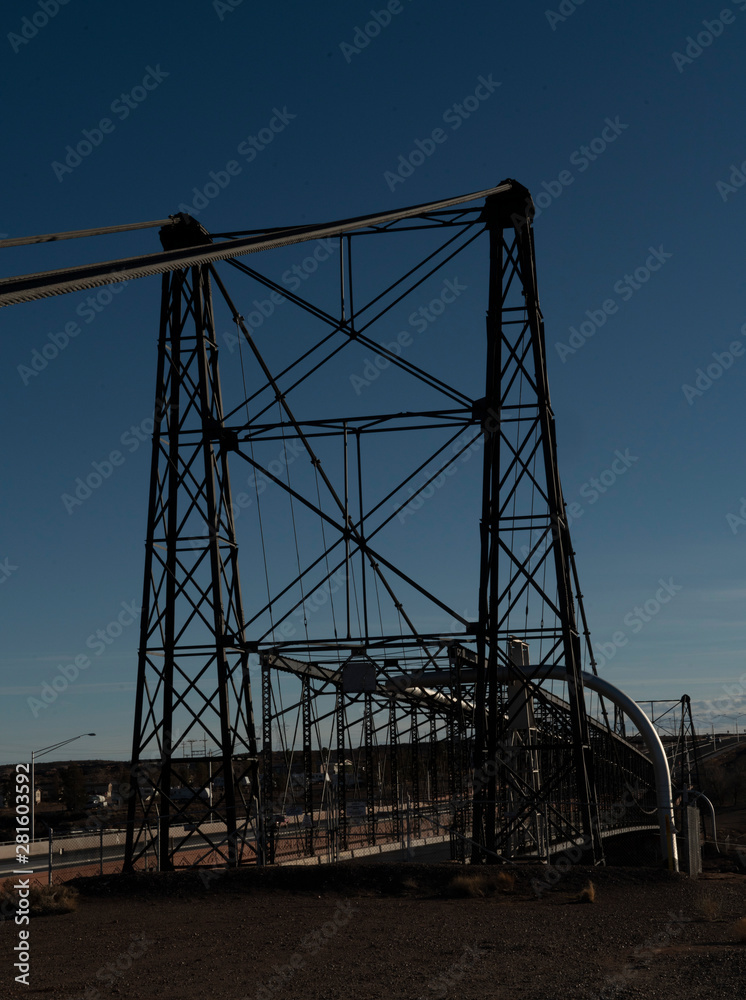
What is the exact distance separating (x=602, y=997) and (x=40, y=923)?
9534 millimetres

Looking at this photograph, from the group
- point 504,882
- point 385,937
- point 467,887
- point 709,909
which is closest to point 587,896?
point 504,882

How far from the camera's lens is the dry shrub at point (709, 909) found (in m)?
14.9

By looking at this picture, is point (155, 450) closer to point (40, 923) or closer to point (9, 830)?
point (40, 923)

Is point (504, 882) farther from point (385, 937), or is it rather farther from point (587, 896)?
point (385, 937)

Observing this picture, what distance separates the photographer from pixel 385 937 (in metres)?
13.2

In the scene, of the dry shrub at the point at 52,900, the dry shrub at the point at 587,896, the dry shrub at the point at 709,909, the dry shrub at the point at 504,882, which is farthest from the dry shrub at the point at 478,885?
the dry shrub at the point at 52,900

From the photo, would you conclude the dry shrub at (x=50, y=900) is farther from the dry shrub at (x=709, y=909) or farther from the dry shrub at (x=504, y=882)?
the dry shrub at (x=709, y=909)

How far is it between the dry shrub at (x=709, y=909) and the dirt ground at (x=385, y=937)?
26 mm

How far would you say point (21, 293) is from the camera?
21.4ft

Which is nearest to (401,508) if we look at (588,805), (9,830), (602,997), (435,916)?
(588,805)

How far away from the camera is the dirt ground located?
10.3m

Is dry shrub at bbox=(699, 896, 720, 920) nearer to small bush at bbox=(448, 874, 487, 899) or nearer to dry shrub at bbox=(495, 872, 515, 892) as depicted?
dry shrub at bbox=(495, 872, 515, 892)

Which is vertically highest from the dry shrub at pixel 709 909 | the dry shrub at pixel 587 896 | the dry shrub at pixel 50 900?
the dry shrub at pixel 50 900

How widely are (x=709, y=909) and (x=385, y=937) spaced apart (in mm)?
5069
